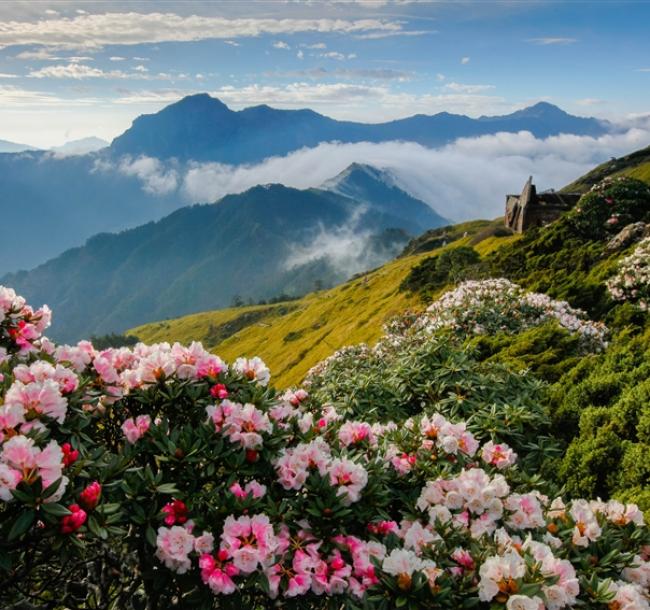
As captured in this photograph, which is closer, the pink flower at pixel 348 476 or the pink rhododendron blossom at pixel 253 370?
the pink flower at pixel 348 476

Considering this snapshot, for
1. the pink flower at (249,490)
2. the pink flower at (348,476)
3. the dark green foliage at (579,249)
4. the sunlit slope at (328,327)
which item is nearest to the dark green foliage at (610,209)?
the dark green foliage at (579,249)

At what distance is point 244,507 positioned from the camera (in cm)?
512

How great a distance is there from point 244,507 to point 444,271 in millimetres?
66267

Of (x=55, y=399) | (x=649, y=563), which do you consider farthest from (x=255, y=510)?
(x=649, y=563)

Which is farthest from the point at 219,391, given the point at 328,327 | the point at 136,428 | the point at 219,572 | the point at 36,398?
the point at 328,327

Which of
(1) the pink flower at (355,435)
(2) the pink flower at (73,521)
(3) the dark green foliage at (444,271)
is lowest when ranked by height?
(3) the dark green foliage at (444,271)

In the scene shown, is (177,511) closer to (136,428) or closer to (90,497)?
(90,497)

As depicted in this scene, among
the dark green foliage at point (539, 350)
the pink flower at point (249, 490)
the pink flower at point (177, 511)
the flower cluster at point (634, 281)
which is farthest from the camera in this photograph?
the flower cluster at point (634, 281)

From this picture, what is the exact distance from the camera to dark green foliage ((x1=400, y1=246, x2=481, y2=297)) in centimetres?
5766

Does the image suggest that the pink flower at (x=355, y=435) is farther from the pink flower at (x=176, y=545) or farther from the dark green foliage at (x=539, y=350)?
the dark green foliage at (x=539, y=350)

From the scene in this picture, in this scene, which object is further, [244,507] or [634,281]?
[634,281]

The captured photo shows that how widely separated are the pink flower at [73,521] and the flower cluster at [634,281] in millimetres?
21130

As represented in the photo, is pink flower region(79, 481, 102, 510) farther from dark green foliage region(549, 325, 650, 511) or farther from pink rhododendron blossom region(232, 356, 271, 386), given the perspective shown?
dark green foliage region(549, 325, 650, 511)

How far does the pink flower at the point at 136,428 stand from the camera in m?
5.65
